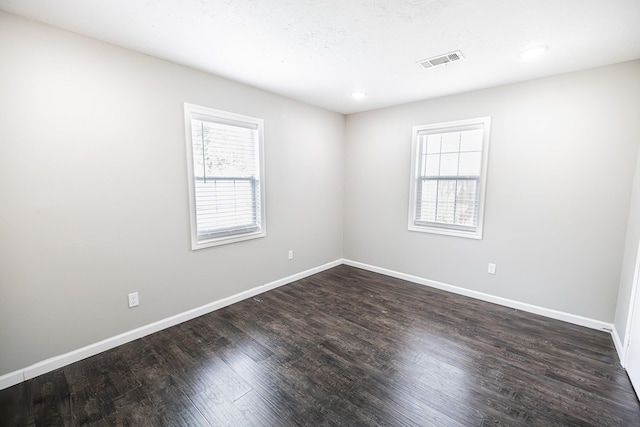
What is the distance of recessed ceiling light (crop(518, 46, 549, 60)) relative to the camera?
2158 millimetres

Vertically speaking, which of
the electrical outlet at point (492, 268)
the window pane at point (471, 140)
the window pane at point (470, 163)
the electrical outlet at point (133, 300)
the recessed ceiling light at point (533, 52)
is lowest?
the electrical outlet at point (133, 300)

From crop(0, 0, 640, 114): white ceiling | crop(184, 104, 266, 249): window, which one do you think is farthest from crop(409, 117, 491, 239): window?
Result: crop(184, 104, 266, 249): window

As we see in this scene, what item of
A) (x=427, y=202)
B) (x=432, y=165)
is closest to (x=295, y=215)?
(x=427, y=202)

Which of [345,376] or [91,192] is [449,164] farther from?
[91,192]

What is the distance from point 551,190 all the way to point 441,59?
5.76 ft

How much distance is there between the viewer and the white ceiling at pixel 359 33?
1.70 m

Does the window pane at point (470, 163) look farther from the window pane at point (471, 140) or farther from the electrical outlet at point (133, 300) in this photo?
the electrical outlet at point (133, 300)

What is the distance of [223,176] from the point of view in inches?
118

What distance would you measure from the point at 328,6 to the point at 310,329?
8.52ft

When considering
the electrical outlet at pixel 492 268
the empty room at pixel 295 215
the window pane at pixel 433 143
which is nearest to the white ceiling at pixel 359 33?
the empty room at pixel 295 215

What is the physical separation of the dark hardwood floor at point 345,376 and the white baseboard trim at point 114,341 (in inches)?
2.3

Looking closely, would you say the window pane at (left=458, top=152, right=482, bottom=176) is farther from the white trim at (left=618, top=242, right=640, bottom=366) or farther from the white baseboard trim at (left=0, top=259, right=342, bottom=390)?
the white baseboard trim at (left=0, top=259, right=342, bottom=390)

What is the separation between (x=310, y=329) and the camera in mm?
2646

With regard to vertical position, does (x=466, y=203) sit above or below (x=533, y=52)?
below
